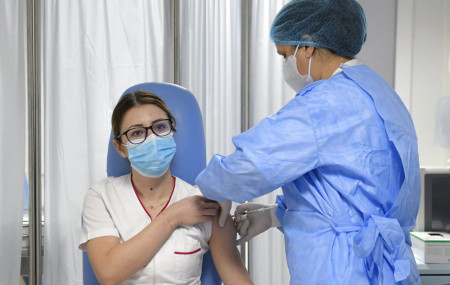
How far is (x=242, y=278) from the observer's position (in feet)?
5.32

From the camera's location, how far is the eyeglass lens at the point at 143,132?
160 centimetres

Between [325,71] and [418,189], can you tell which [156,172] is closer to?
[325,71]

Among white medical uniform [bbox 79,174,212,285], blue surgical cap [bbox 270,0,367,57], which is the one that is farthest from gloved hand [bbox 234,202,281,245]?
blue surgical cap [bbox 270,0,367,57]

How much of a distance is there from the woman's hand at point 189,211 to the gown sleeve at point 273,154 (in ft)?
0.99

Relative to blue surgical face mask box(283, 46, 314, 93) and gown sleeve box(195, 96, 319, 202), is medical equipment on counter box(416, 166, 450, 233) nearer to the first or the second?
blue surgical face mask box(283, 46, 314, 93)

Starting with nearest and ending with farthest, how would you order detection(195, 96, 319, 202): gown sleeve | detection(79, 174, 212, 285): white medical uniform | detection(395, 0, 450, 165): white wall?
detection(195, 96, 319, 202): gown sleeve
detection(79, 174, 212, 285): white medical uniform
detection(395, 0, 450, 165): white wall

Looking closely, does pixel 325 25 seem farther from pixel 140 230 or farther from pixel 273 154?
pixel 140 230

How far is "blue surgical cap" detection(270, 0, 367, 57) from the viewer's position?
4.65 feet

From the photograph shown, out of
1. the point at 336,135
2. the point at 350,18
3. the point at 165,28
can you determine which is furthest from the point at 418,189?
the point at 165,28

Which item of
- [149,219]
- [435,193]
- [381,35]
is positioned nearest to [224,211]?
[149,219]

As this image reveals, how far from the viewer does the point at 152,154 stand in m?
1.57

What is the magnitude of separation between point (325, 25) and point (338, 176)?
0.44 metres

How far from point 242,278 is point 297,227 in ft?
1.20

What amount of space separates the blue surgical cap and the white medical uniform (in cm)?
65
